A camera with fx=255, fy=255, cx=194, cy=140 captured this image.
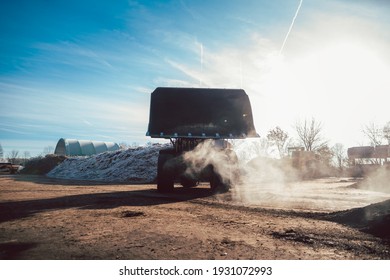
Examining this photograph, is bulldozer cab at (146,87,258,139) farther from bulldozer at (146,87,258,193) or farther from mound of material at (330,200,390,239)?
mound of material at (330,200,390,239)

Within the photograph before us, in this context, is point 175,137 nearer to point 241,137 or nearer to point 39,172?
point 241,137

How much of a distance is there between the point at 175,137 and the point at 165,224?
19.3 ft

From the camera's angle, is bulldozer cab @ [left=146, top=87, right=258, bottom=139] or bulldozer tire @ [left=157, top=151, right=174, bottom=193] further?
bulldozer cab @ [left=146, top=87, right=258, bottom=139]

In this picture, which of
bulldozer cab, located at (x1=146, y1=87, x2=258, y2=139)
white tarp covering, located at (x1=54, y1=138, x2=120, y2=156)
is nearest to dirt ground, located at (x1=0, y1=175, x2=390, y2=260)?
bulldozer cab, located at (x1=146, y1=87, x2=258, y2=139)

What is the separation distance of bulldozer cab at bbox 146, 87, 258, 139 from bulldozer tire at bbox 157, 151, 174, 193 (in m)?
0.90

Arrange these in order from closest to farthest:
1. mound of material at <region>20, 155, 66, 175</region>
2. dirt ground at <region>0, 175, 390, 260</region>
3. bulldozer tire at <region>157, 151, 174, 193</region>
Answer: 1. dirt ground at <region>0, 175, 390, 260</region>
2. bulldozer tire at <region>157, 151, 174, 193</region>
3. mound of material at <region>20, 155, 66, 175</region>

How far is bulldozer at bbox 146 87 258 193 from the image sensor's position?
10.1 metres

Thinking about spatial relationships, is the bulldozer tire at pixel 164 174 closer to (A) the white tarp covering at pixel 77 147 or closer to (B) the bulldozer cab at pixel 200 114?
(B) the bulldozer cab at pixel 200 114

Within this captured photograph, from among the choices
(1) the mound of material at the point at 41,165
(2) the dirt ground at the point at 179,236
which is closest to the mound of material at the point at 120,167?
(1) the mound of material at the point at 41,165

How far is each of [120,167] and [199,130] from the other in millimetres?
16735

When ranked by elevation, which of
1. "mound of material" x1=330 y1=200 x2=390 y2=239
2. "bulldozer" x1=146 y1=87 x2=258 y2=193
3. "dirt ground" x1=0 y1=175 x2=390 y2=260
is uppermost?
"bulldozer" x1=146 y1=87 x2=258 y2=193

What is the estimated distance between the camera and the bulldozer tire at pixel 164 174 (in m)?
10.0

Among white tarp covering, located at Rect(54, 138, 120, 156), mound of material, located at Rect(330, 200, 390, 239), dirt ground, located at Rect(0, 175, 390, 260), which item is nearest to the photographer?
dirt ground, located at Rect(0, 175, 390, 260)

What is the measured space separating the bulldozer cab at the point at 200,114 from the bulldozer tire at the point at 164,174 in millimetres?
898
